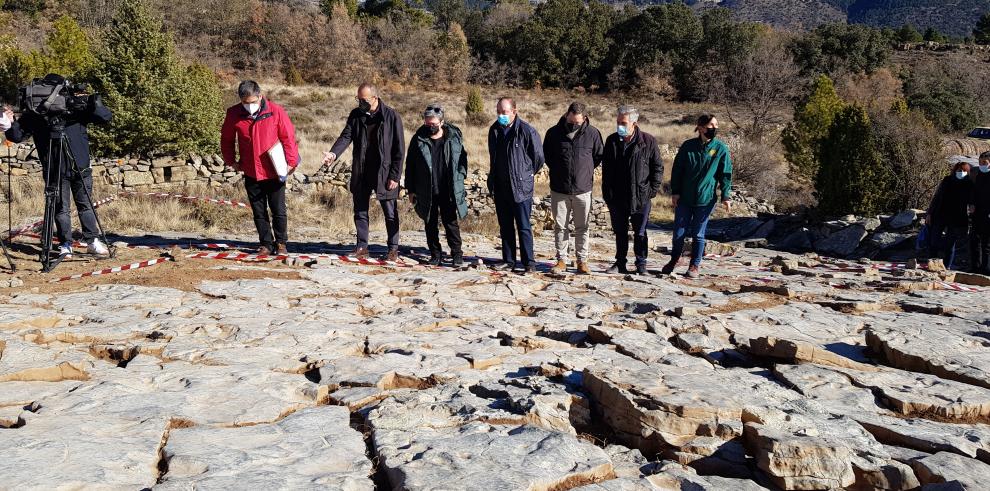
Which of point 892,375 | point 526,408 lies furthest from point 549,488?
point 892,375

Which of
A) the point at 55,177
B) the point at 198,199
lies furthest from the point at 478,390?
the point at 198,199

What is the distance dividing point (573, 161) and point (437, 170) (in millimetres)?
1473

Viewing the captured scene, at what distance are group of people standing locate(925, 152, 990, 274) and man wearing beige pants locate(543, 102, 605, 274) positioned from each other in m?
5.53

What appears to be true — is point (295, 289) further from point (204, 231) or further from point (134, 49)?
point (134, 49)

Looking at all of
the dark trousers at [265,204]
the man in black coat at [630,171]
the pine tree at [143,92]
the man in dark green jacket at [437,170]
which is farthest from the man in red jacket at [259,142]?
the pine tree at [143,92]

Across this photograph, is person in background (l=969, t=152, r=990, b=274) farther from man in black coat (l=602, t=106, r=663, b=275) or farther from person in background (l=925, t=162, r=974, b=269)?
man in black coat (l=602, t=106, r=663, b=275)

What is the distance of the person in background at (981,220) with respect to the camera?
9.34 metres

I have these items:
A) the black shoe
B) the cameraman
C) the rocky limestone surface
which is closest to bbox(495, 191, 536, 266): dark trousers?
the black shoe

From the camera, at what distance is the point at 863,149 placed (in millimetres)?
14211

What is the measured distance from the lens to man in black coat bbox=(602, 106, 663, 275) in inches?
295

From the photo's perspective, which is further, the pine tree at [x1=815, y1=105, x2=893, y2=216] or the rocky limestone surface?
the pine tree at [x1=815, y1=105, x2=893, y2=216]

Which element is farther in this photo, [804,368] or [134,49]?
[134,49]

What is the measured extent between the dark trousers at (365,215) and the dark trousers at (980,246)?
7.82m

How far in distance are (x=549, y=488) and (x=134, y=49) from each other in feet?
47.9
